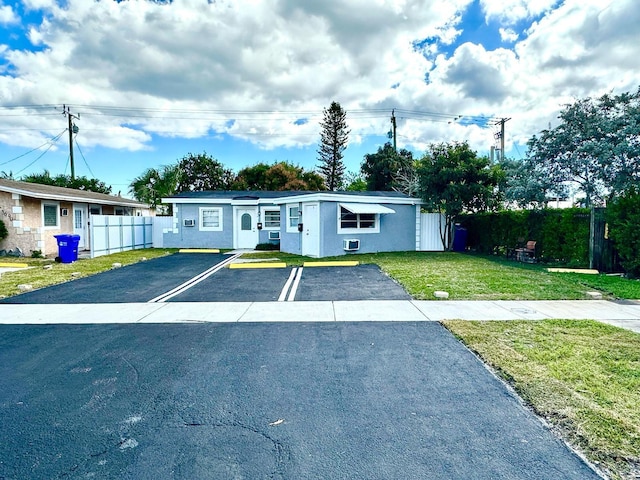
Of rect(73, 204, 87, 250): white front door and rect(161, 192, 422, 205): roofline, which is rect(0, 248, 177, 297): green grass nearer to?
rect(73, 204, 87, 250): white front door

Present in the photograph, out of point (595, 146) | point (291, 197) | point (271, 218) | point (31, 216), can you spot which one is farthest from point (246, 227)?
point (595, 146)

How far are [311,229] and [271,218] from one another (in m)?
4.86

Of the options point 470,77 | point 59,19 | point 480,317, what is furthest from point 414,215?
point 59,19

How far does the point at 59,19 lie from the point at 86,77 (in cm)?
462

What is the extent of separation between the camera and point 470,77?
17.7m

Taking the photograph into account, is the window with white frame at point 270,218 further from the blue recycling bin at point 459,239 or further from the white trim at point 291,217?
the blue recycling bin at point 459,239

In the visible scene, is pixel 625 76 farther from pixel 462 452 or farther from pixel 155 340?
pixel 155 340

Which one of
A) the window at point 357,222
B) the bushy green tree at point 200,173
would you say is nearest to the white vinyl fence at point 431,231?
the window at point 357,222

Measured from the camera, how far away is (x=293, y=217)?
53.4 ft

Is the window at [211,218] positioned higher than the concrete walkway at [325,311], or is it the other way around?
the window at [211,218]

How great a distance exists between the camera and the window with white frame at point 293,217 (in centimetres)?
1598

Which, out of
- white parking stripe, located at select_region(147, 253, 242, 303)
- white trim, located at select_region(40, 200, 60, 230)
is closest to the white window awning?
white parking stripe, located at select_region(147, 253, 242, 303)

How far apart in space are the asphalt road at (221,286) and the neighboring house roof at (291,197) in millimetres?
3734

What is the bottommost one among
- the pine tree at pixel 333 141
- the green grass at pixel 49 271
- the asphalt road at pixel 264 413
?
the asphalt road at pixel 264 413
